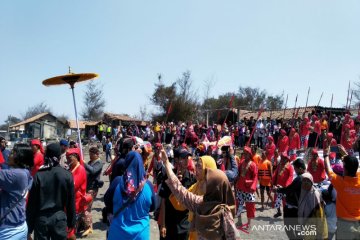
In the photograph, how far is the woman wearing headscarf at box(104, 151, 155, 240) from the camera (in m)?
3.70

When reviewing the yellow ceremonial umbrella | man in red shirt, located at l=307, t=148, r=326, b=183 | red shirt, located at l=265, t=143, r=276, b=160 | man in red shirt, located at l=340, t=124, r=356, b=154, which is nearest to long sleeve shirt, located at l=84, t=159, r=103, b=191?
the yellow ceremonial umbrella

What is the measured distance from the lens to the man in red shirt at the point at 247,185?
7773mm

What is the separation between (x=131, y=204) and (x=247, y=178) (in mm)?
4765

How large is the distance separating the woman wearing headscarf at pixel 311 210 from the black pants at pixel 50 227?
9.94 feet

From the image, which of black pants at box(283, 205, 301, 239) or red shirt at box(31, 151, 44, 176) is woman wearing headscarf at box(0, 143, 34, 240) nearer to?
red shirt at box(31, 151, 44, 176)

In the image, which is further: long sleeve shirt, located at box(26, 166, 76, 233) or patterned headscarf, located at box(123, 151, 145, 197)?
long sleeve shirt, located at box(26, 166, 76, 233)

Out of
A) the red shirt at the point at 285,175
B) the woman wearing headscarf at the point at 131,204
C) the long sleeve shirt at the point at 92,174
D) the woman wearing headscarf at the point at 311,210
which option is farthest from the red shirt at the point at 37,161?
the red shirt at the point at 285,175

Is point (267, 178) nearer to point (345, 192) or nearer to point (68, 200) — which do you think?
point (345, 192)

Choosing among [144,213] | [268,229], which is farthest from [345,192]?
[268,229]

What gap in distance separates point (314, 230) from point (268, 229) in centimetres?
321

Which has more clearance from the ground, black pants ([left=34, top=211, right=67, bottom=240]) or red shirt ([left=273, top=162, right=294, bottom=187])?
black pants ([left=34, top=211, right=67, bottom=240])

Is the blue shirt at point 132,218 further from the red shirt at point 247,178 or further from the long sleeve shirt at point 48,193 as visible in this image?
the red shirt at point 247,178

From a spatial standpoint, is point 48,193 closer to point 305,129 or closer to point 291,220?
point 291,220

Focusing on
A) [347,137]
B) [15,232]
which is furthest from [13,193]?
[347,137]
